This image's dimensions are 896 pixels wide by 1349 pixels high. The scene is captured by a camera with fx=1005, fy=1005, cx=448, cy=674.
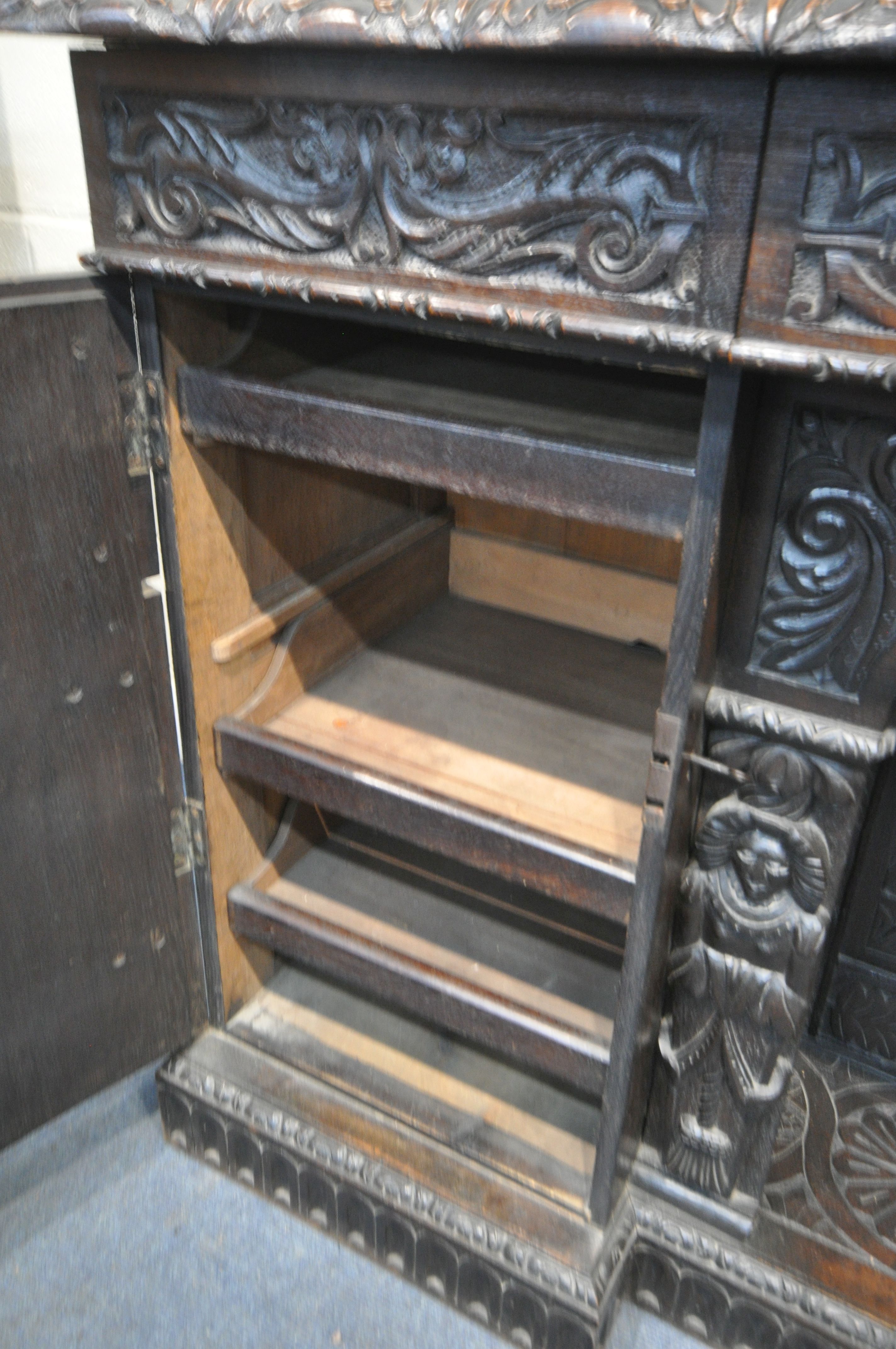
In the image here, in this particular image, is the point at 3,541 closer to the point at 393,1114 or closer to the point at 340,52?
the point at 340,52

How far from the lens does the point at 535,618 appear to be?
5.40 feet

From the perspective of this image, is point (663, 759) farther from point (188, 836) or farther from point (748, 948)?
point (188, 836)

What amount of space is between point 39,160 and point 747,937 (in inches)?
61.5

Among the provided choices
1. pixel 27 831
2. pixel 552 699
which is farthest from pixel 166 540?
pixel 552 699

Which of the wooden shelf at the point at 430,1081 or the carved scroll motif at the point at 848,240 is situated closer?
the carved scroll motif at the point at 848,240

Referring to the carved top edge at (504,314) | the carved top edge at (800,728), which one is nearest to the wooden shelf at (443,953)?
the carved top edge at (800,728)

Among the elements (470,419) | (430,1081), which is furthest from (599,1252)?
(470,419)

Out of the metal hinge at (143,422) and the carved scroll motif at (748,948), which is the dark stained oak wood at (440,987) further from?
the metal hinge at (143,422)

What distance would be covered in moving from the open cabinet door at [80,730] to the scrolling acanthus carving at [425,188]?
155mm

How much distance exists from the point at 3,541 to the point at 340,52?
1.76 ft

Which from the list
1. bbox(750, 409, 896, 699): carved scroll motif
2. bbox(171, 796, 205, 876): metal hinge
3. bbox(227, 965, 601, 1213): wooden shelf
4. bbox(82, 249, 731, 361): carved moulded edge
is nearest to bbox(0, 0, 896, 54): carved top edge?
bbox(82, 249, 731, 361): carved moulded edge

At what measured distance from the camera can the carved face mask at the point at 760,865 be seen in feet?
3.34

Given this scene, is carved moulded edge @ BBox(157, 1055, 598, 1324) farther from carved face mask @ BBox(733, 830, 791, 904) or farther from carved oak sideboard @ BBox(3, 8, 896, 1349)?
carved face mask @ BBox(733, 830, 791, 904)

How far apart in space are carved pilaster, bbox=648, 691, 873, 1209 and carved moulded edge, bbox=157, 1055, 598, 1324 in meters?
0.19
